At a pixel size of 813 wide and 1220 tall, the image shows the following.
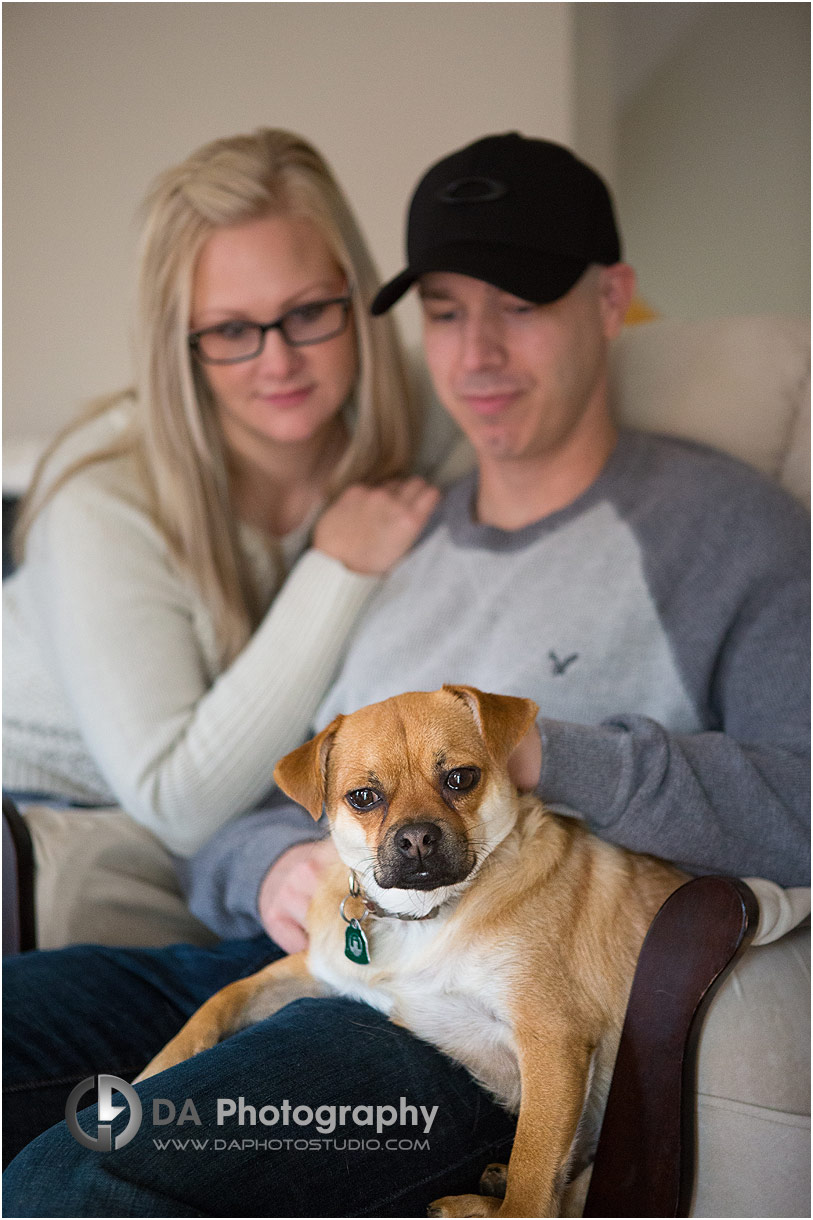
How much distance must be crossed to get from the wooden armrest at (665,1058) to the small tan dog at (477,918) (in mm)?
23

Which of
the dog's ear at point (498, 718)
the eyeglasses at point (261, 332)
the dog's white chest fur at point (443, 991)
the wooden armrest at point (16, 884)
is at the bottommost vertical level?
the wooden armrest at point (16, 884)

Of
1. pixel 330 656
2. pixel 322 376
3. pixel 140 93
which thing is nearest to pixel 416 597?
pixel 330 656

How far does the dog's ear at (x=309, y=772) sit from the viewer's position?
88cm

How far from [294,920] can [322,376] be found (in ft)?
2.92

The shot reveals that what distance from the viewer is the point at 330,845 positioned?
3.37 ft

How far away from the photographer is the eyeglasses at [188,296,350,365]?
1.54 meters

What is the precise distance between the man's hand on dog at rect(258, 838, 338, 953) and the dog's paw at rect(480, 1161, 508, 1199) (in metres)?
0.32

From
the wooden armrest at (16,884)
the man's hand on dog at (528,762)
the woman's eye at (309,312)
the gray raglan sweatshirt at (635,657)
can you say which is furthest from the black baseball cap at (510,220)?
the wooden armrest at (16,884)

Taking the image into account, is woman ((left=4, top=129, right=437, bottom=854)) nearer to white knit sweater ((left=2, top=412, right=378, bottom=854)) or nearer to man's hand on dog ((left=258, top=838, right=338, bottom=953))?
white knit sweater ((left=2, top=412, right=378, bottom=854))

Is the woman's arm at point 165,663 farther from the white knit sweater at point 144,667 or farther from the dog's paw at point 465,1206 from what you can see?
the dog's paw at point 465,1206

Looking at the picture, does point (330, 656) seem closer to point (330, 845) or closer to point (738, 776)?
point (330, 845)

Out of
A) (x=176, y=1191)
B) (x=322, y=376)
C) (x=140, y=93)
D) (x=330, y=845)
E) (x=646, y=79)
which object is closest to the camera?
(x=176, y=1191)

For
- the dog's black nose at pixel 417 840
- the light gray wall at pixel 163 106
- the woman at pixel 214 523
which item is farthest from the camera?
the light gray wall at pixel 163 106

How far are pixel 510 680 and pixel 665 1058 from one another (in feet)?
1.45
